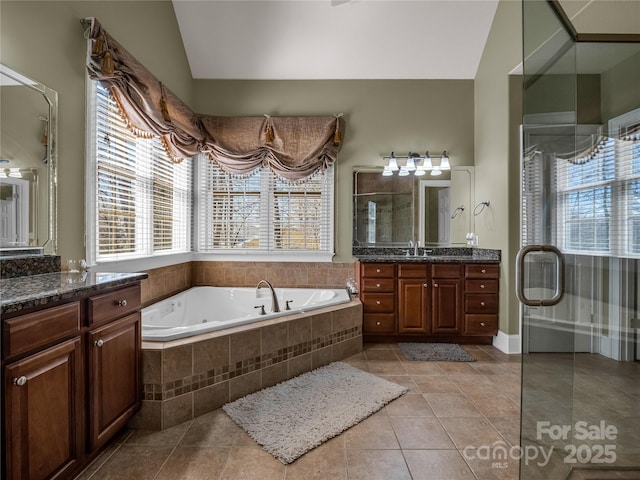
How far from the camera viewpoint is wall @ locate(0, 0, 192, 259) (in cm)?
160

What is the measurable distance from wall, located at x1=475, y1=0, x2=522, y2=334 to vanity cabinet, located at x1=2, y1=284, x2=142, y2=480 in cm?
309

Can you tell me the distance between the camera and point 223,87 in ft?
11.9

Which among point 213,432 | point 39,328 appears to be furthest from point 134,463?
point 39,328

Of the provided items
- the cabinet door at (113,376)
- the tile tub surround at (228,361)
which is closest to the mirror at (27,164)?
the cabinet door at (113,376)

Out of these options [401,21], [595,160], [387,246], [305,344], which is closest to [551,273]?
[595,160]

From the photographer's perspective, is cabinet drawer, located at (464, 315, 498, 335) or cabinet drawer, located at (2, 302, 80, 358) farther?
cabinet drawer, located at (464, 315, 498, 335)

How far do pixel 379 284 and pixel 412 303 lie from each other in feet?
1.24

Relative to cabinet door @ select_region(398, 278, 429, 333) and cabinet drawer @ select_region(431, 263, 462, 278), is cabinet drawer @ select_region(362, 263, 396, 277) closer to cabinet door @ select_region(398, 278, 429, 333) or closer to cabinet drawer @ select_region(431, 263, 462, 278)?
cabinet door @ select_region(398, 278, 429, 333)

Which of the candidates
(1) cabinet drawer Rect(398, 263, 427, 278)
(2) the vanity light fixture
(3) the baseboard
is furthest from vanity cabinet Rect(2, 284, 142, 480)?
(3) the baseboard

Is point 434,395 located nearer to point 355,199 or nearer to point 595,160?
point 595,160

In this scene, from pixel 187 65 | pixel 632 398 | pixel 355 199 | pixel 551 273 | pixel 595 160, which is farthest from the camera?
pixel 355 199

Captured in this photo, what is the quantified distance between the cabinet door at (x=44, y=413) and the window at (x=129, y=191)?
3.34 feet

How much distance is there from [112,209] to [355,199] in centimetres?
235

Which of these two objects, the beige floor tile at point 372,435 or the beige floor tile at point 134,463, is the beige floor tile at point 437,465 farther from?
the beige floor tile at point 134,463
